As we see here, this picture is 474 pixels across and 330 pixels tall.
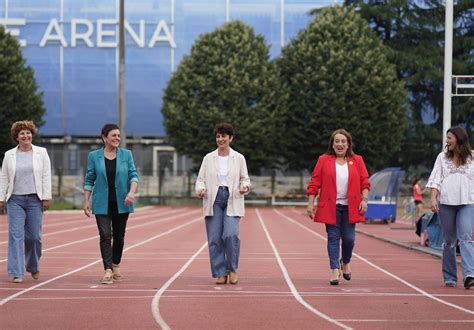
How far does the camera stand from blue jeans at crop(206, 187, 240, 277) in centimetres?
1211

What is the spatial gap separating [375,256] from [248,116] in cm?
4053

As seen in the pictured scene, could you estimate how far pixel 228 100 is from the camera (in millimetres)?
58375

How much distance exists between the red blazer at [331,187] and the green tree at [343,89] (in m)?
45.1

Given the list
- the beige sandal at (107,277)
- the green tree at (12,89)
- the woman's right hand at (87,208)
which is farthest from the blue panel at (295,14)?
the beige sandal at (107,277)

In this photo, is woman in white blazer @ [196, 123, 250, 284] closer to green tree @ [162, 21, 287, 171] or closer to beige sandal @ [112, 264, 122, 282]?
beige sandal @ [112, 264, 122, 282]

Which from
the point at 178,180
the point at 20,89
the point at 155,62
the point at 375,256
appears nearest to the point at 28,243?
the point at 375,256

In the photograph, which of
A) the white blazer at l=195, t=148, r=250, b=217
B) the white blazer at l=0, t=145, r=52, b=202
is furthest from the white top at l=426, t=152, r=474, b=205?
the white blazer at l=0, t=145, r=52, b=202

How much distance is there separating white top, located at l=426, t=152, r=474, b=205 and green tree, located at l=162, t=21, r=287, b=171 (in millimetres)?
45715

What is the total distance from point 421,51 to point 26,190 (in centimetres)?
5181

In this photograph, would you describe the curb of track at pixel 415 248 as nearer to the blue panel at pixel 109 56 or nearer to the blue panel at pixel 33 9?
the blue panel at pixel 109 56

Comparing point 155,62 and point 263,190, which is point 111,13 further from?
point 263,190

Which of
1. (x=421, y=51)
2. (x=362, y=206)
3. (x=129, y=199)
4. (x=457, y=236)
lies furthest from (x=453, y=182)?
(x=421, y=51)

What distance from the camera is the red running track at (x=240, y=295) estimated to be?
341 inches

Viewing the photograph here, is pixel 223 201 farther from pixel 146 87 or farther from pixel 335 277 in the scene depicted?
pixel 146 87
